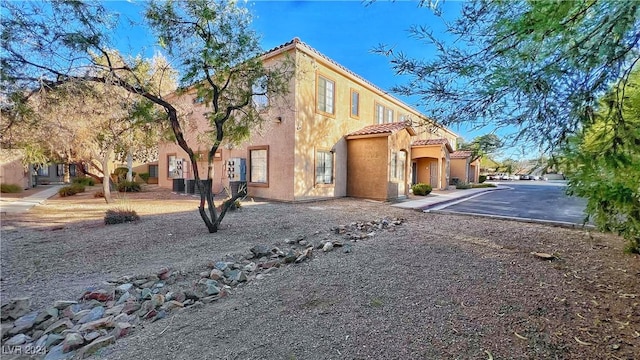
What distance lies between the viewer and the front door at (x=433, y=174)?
21844mm

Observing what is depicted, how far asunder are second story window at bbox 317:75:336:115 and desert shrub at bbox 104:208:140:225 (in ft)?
28.3

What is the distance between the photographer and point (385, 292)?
3496mm

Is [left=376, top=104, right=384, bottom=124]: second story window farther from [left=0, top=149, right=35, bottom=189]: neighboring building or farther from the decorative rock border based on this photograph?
[left=0, top=149, right=35, bottom=189]: neighboring building

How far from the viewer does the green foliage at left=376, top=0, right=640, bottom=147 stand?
2143 millimetres

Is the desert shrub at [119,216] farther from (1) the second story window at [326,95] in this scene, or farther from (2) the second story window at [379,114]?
(2) the second story window at [379,114]

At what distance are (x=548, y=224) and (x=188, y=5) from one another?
10.7 metres

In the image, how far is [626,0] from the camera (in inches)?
74.6

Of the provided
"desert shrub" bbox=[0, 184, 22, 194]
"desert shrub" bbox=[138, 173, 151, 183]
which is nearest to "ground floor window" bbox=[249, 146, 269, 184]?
"desert shrub" bbox=[0, 184, 22, 194]

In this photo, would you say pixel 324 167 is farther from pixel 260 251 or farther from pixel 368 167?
pixel 260 251

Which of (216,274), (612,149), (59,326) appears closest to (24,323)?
(59,326)

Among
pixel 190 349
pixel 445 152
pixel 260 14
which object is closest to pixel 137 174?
pixel 260 14

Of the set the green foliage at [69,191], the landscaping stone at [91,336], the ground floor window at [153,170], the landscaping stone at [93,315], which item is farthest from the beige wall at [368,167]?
the ground floor window at [153,170]

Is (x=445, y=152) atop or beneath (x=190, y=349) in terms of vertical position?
atop

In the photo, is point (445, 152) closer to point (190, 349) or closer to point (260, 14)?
point (260, 14)
